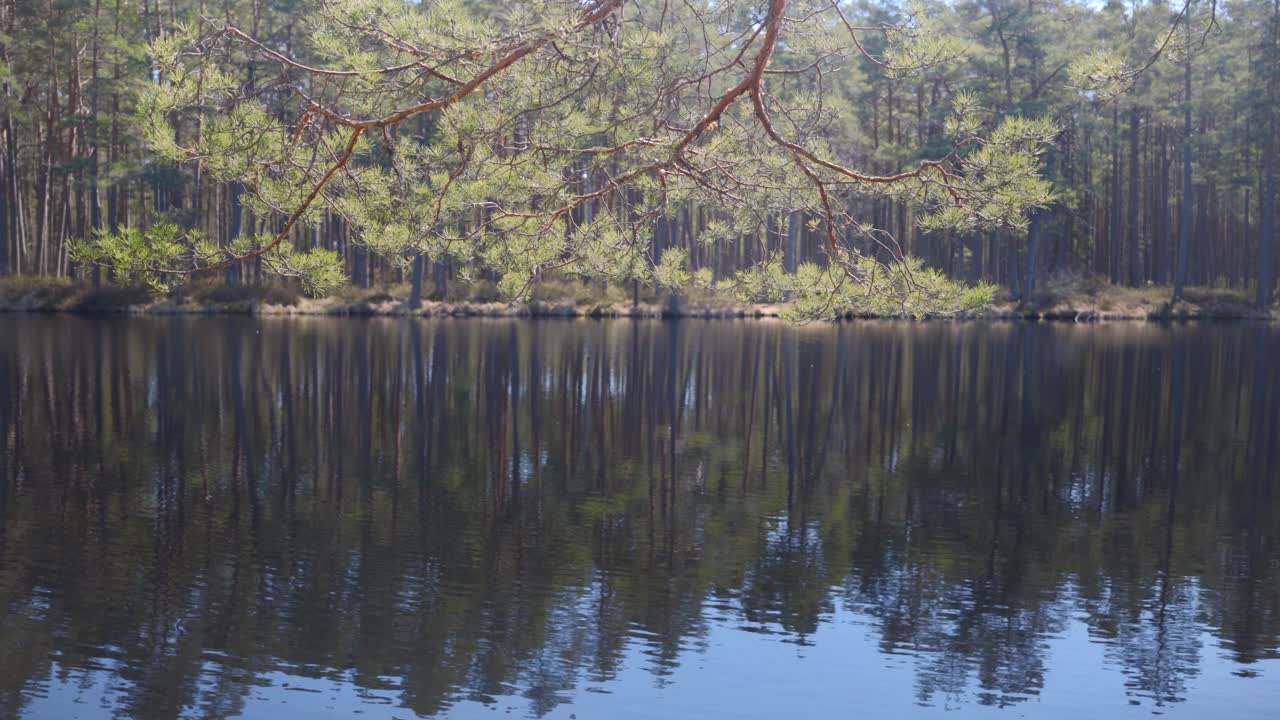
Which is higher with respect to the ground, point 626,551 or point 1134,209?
point 1134,209

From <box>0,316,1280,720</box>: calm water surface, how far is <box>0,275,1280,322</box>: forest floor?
2028cm

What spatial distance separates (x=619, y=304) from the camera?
42031 millimetres

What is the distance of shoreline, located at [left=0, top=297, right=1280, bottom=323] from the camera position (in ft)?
124

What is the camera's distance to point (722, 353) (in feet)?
85.0

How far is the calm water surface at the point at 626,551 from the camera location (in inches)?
238

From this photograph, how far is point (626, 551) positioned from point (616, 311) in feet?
108

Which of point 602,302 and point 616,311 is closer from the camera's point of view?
point 616,311

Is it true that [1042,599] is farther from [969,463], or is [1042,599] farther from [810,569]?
[969,463]

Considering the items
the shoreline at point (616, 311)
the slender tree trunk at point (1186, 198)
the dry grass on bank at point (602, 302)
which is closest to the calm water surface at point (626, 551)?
the shoreline at point (616, 311)

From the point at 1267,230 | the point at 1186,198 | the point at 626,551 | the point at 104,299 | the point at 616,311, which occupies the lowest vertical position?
the point at 626,551

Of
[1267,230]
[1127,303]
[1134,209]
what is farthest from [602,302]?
[1267,230]

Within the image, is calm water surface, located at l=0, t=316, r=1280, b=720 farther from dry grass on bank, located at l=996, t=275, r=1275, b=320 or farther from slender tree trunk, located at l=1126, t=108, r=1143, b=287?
slender tree trunk, located at l=1126, t=108, r=1143, b=287

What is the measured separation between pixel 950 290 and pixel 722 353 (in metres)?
17.3

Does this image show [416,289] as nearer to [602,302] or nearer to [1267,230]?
[602,302]
